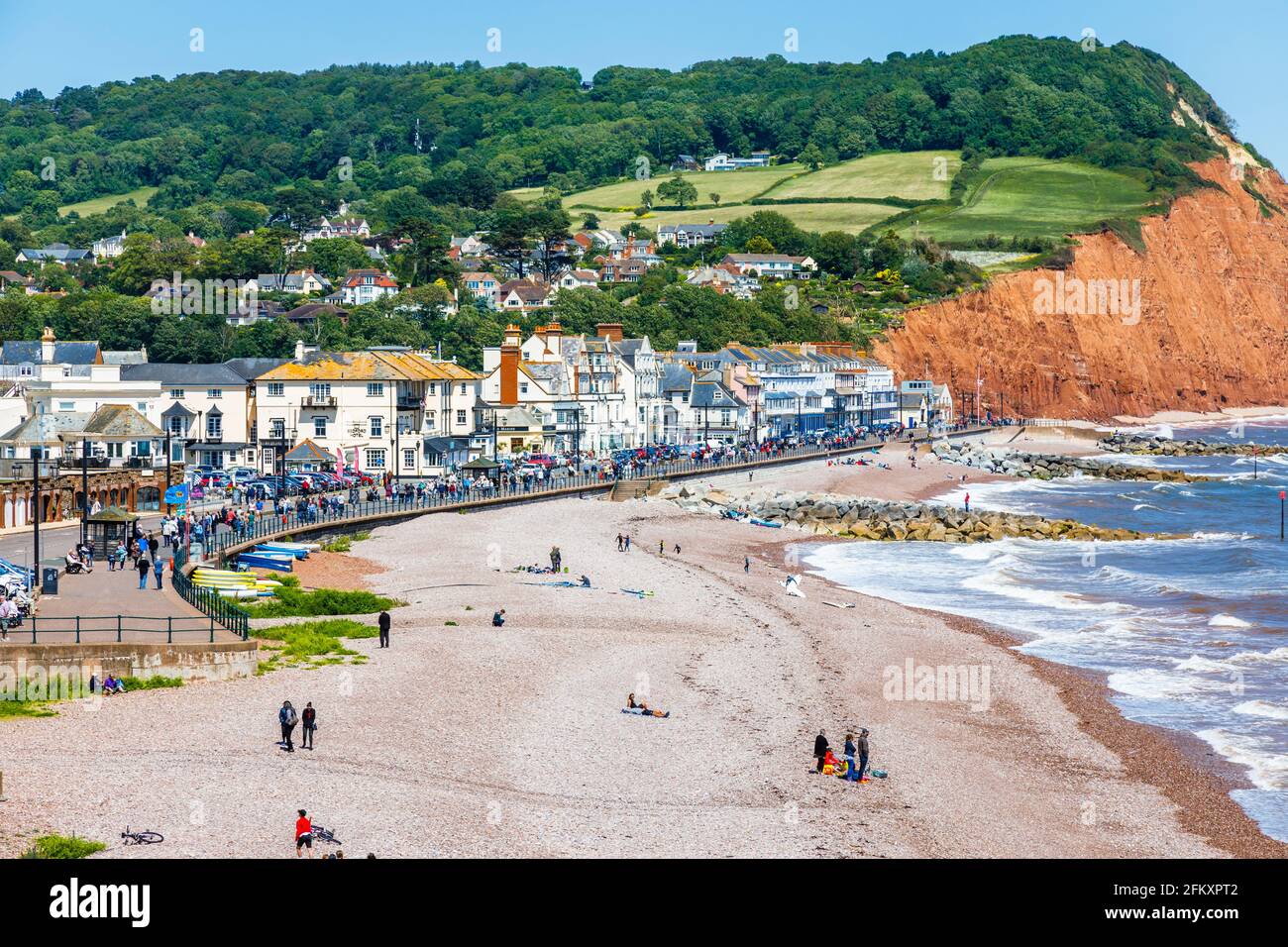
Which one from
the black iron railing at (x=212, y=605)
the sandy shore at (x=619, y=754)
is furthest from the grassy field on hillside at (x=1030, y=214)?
the black iron railing at (x=212, y=605)

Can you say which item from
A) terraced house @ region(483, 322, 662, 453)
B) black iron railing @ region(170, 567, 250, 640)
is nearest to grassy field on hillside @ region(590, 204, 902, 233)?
terraced house @ region(483, 322, 662, 453)

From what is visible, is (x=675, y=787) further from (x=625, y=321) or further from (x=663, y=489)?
(x=625, y=321)

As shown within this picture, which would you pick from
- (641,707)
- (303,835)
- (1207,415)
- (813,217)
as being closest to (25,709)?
(303,835)

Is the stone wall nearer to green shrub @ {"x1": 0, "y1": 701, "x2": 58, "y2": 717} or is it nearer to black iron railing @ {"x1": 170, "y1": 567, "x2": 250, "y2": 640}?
black iron railing @ {"x1": 170, "y1": 567, "x2": 250, "y2": 640}

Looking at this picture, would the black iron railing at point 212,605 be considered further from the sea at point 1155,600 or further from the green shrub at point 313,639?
the sea at point 1155,600
